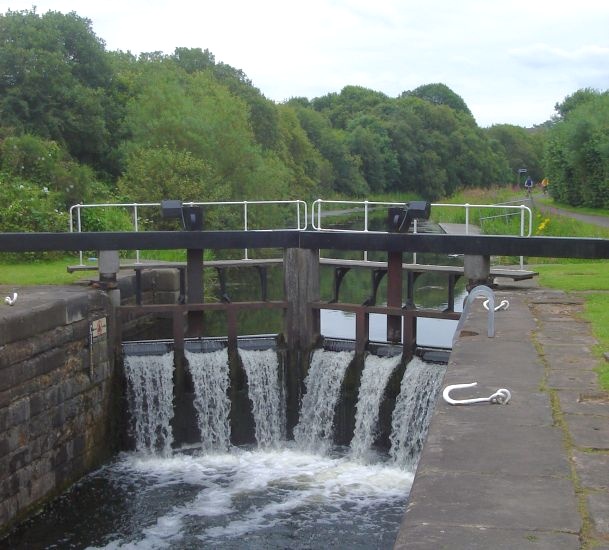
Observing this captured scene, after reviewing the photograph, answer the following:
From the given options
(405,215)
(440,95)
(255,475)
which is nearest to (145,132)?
(405,215)

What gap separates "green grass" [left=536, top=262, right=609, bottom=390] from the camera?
7031 mm

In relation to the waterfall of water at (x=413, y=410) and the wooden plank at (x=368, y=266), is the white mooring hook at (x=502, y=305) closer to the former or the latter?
the waterfall of water at (x=413, y=410)

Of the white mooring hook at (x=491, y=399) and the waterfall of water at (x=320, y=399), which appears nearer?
the white mooring hook at (x=491, y=399)

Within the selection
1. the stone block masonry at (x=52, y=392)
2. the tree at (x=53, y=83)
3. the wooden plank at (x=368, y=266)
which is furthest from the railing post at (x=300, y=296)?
the tree at (x=53, y=83)

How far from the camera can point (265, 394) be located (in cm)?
1249

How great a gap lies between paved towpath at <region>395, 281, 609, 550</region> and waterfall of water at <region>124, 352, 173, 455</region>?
6004 millimetres

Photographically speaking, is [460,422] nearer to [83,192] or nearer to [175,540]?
[175,540]

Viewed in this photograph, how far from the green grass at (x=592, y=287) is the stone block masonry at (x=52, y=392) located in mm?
5613

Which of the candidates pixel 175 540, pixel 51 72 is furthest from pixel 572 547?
Answer: pixel 51 72

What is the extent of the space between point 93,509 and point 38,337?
6.64 ft

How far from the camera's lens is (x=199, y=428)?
12289mm

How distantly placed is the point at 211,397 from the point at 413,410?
2.87 metres

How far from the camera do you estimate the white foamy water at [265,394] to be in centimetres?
1243

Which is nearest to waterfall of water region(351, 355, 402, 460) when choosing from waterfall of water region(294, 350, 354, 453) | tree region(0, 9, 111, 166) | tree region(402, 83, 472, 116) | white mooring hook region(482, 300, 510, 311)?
waterfall of water region(294, 350, 354, 453)
